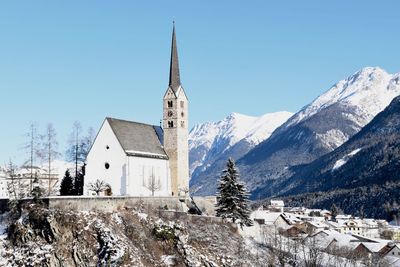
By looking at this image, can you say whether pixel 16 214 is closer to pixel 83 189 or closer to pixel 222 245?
pixel 83 189

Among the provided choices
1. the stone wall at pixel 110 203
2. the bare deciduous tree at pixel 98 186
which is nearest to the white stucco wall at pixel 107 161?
the bare deciduous tree at pixel 98 186

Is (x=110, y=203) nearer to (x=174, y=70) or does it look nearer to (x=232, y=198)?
(x=232, y=198)

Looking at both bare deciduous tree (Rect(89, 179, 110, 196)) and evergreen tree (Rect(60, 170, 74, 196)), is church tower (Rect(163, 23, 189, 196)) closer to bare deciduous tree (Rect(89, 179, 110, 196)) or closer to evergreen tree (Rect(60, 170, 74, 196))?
bare deciduous tree (Rect(89, 179, 110, 196))

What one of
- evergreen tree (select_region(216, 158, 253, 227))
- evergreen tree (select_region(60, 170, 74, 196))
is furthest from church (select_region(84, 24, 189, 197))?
evergreen tree (select_region(216, 158, 253, 227))

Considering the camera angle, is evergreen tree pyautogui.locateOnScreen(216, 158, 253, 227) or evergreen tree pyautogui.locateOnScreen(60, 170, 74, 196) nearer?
evergreen tree pyautogui.locateOnScreen(216, 158, 253, 227)

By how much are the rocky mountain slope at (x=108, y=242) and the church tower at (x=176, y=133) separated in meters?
15.4

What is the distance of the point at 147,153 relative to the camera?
85562 millimetres

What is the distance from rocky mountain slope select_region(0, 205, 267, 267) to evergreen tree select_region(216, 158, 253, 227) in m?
5.90

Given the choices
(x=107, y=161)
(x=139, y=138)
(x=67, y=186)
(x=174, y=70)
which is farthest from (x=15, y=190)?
(x=174, y=70)

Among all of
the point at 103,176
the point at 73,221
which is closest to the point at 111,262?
the point at 73,221

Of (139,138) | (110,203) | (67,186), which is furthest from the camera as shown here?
(139,138)

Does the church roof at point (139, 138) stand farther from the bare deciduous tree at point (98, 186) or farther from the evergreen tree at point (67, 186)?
the evergreen tree at point (67, 186)

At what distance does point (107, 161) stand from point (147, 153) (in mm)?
Answer: 6095

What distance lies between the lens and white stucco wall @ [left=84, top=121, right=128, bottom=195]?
269 feet
